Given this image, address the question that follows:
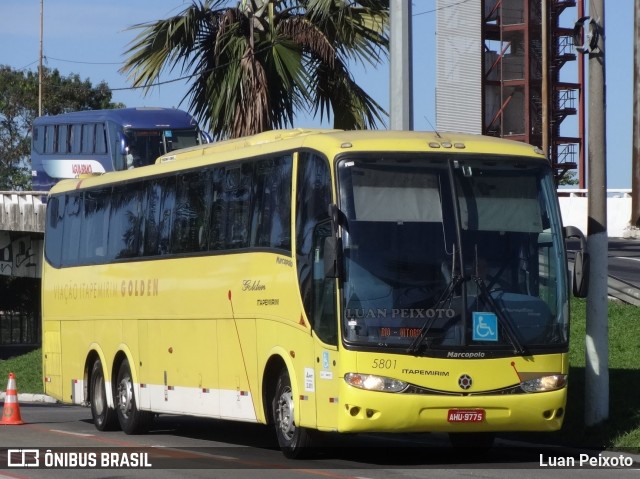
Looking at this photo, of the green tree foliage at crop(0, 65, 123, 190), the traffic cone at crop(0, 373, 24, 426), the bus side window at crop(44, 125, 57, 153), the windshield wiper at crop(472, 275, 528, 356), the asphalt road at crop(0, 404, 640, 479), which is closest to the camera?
the asphalt road at crop(0, 404, 640, 479)

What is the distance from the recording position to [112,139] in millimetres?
40000

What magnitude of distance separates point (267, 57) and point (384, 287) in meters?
9.21

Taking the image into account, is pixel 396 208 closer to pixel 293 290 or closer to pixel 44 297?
pixel 293 290

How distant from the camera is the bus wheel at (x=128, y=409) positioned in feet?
60.5

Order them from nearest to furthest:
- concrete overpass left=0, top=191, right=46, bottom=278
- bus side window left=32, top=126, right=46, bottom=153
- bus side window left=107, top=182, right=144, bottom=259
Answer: bus side window left=107, top=182, right=144, bottom=259, concrete overpass left=0, top=191, right=46, bottom=278, bus side window left=32, top=126, right=46, bottom=153

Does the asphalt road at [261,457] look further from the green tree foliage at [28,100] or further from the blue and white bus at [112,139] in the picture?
the green tree foliage at [28,100]

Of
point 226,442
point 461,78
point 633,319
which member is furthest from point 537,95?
point 226,442

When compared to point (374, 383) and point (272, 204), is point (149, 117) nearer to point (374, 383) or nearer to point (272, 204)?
point (272, 204)

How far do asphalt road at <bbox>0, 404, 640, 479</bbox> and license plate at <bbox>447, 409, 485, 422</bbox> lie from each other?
19.2 inches

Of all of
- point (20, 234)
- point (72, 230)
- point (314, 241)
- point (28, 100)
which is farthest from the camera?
point (28, 100)

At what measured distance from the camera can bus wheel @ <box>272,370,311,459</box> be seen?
1383 centimetres

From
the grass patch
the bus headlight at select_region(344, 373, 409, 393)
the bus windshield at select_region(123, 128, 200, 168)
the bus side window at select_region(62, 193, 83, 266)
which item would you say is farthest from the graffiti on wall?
the bus headlight at select_region(344, 373, 409, 393)

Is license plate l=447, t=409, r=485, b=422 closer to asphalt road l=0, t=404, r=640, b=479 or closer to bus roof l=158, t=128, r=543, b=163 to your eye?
asphalt road l=0, t=404, r=640, b=479

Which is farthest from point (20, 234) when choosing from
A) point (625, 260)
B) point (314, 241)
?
point (314, 241)
